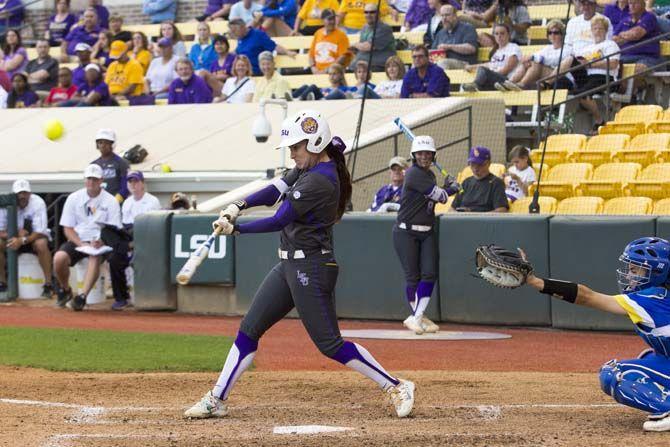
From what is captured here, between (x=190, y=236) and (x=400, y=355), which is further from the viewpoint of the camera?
(x=190, y=236)

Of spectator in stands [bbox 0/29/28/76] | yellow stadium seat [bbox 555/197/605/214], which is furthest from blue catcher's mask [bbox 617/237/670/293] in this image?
spectator in stands [bbox 0/29/28/76]

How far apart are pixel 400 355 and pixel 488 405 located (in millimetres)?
2850

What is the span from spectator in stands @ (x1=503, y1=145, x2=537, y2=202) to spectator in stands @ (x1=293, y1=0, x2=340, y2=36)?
6.62 meters

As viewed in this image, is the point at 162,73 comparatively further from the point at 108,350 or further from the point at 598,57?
the point at 108,350

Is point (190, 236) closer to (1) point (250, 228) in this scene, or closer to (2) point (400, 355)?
(2) point (400, 355)

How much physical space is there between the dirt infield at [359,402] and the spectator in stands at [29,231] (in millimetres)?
5307

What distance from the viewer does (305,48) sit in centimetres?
1970

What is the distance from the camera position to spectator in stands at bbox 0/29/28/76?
21.5 metres

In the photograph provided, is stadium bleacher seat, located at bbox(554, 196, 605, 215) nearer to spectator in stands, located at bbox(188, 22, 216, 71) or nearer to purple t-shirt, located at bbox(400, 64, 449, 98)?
purple t-shirt, located at bbox(400, 64, 449, 98)

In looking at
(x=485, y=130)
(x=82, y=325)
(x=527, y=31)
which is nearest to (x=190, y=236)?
(x=82, y=325)

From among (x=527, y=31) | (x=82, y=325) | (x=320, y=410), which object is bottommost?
(x=82, y=325)

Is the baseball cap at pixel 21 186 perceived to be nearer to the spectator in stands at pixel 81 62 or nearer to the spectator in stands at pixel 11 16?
the spectator in stands at pixel 81 62

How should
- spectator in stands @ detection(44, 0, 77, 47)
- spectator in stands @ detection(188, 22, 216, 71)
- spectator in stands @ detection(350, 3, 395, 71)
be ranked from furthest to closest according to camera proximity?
spectator in stands @ detection(44, 0, 77, 47) < spectator in stands @ detection(188, 22, 216, 71) < spectator in stands @ detection(350, 3, 395, 71)

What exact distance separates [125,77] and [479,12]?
6.10m
